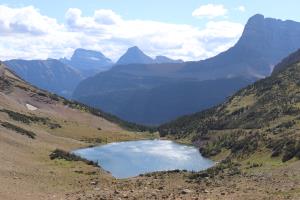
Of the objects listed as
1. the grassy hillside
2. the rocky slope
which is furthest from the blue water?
the rocky slope

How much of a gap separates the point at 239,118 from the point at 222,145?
140 ft

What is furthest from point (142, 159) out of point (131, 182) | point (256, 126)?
point (131, 182)

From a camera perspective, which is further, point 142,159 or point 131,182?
point 142,159

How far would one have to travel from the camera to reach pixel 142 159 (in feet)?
364

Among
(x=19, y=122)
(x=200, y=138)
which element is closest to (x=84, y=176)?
(x=19, y=122)

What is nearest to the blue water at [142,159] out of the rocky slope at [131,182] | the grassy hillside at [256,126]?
the grassy hillside at [256,126]

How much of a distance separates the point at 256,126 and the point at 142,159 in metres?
34.0

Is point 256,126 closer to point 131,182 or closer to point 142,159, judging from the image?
point 142,159

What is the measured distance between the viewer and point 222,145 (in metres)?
116

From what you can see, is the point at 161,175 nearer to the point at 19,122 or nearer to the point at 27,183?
the point at 27,183

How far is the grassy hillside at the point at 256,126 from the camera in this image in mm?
83888

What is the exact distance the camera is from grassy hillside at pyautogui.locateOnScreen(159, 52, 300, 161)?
8389cm

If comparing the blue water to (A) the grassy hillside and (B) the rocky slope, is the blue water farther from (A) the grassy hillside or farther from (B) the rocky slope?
(B) the rocky slope

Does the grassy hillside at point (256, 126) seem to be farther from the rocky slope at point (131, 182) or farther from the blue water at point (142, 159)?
the rocky slope at point (131, 182)
